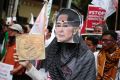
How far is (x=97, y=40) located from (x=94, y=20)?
37.6 inches

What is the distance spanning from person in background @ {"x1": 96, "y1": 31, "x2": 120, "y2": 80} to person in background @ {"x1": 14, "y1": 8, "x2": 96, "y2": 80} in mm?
2422

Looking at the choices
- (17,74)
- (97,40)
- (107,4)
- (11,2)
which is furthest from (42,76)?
(11,2)

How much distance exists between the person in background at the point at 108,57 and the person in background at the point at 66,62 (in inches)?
95.4

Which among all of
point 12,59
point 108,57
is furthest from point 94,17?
point 12,59

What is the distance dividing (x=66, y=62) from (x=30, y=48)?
1.19ft

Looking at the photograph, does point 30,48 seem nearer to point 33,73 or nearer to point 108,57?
point 33,73

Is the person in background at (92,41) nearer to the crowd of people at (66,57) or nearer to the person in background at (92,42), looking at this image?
the person in background at (92,42)

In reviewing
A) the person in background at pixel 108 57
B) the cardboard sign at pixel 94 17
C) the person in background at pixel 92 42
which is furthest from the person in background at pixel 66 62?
the cardboard sign at pixel 94 17

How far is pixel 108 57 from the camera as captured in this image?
22.5ft

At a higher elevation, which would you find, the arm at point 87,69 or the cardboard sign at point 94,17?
the cardboard sign at point 94,17

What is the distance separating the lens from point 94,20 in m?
8.94

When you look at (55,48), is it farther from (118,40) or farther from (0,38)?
(0,38)

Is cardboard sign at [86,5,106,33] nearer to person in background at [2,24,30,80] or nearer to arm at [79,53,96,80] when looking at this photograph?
person in background at [2,24,30,80]

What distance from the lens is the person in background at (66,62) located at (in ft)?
14.0
